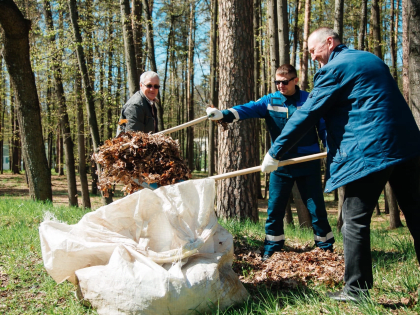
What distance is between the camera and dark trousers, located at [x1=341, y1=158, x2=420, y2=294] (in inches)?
102

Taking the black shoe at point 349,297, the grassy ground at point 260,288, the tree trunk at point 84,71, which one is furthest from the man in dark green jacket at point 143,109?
the tree trunk at point 84,71

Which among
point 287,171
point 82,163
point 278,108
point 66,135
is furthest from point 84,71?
point 287,171

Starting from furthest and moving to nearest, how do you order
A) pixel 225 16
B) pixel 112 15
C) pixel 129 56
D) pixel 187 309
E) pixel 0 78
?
pixel 0 78 → pixel 112 15 → pixel 129 56 → pixel 225 16 → pixel 187 309

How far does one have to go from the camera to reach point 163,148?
315 centimetres

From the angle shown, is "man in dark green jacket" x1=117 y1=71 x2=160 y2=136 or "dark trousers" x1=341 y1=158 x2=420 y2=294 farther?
"man in dark green jacket" x1=117 y1=71 x2=160 y2=136

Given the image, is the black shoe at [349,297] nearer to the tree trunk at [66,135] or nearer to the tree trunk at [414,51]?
the tree trunk at [414,51]

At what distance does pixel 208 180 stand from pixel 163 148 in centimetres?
54

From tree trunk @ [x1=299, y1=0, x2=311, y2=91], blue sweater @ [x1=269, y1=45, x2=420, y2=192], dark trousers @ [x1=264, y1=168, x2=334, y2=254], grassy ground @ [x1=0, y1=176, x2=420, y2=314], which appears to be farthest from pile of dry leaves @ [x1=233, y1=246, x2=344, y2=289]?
tree trunk @ [x1=299, y1=0, x2=311, y2=91]

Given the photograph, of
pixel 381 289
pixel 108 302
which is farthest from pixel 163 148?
pixel 381 289

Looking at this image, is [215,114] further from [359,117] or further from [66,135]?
[66,135]

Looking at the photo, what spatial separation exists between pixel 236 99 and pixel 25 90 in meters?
4.65

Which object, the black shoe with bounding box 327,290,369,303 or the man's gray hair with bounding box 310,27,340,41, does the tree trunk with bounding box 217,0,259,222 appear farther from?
the black shoe with bounding box 327,290,369,303

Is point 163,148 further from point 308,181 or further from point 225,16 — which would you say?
point 225,16

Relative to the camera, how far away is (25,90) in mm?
7332
